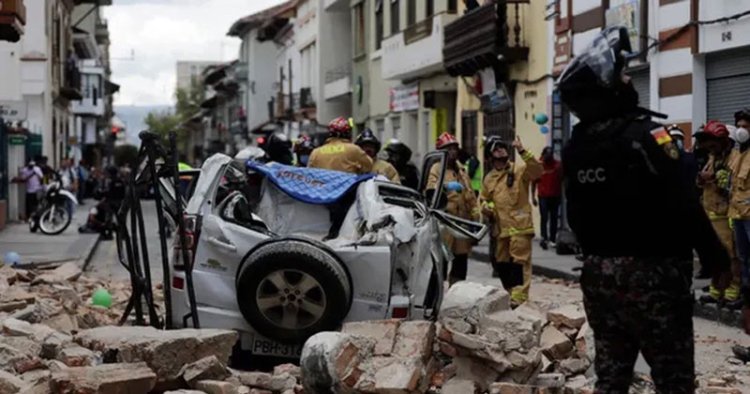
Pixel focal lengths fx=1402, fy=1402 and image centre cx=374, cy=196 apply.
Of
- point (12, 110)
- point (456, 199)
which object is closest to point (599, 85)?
point (456, 199)

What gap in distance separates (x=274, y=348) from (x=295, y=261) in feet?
2.17

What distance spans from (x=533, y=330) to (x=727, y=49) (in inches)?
424

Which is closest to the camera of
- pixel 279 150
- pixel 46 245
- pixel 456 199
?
pixel 456 199

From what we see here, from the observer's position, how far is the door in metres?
17.8

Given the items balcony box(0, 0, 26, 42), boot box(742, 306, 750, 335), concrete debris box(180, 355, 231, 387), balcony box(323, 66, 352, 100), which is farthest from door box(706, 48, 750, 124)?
balcony box(323, 66, 352, 100)

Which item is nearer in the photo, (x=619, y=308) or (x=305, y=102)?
(x=619, y=308)

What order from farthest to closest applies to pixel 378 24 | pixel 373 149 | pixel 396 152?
pixel 378 24 < pixel 396 152 < pixel 373 149

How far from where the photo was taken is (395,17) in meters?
38.7

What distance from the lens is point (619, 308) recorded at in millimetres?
5445

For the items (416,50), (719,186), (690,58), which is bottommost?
(719,186)

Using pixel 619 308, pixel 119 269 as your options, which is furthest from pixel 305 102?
pixel 619 308

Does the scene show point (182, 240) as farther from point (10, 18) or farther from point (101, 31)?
point (101, 31)

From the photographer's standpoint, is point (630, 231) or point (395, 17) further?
point (395, 17)

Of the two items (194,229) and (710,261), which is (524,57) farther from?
(710,261)
